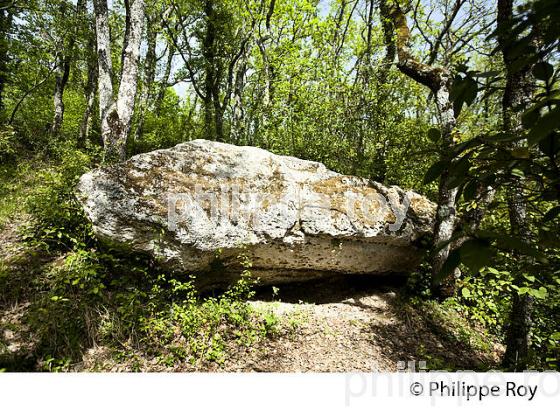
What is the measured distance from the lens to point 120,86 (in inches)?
228

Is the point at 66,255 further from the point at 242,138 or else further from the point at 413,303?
the point at 242,138

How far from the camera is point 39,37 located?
1028cm

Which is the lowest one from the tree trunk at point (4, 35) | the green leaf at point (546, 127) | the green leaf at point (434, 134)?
the green leaf at point (546, 127)

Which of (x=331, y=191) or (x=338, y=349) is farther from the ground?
(x=331, y=191)

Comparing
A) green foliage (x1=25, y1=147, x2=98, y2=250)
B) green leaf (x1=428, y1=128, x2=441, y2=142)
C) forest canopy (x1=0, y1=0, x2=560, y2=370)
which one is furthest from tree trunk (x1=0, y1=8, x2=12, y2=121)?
green leaf (x1=428, y1=128, x2=441, y2=142)

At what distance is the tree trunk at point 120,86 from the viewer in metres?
5.70

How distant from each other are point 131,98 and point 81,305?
3995 mm

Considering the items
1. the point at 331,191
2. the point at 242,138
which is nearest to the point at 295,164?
the point at 331,191

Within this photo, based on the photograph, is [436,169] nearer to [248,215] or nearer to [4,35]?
[248,215]

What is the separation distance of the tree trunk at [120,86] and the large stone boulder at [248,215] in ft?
4.96

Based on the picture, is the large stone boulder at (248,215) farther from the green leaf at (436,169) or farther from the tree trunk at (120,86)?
the green leaf at (436,169)

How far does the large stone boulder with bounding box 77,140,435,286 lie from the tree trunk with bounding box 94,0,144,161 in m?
1.51

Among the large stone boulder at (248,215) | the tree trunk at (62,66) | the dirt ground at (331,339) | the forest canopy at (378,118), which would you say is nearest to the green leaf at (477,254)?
the forest canopy at (378,118)

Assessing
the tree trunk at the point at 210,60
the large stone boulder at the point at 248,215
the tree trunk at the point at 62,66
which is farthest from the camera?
the tree trunk at the point at 210,60
